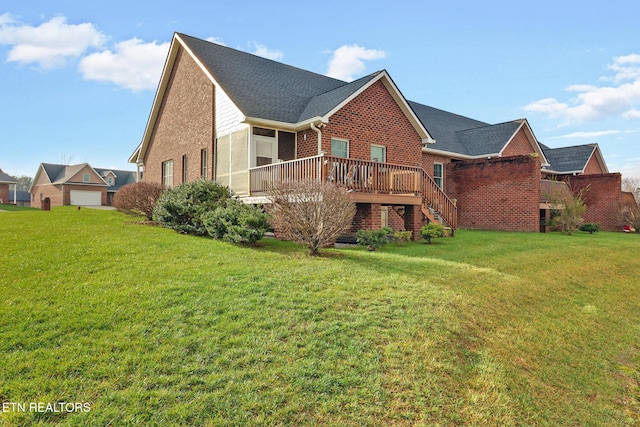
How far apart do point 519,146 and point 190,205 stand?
67.7ft

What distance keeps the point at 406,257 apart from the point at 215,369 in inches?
269

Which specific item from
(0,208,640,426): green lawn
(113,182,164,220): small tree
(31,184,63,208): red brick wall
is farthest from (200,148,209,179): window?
(31,184,63,208): red brick wall

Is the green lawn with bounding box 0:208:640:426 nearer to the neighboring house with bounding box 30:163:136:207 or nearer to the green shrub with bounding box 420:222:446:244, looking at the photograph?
the green shrub with bounding box 420:222:446:244

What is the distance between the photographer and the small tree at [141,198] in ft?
49.3

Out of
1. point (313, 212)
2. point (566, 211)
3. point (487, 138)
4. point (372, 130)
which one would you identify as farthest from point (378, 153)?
point (487, 138)

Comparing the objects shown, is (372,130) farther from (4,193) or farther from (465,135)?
(4,193)

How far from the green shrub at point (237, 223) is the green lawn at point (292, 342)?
950mm

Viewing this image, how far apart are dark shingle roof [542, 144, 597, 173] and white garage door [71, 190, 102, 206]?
50901 mm

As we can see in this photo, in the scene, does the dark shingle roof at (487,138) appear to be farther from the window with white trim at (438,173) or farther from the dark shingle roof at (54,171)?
the dark shingle roof at (54,171)

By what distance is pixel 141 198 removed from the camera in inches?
597

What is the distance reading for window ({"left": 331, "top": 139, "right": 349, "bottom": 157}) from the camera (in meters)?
14.9

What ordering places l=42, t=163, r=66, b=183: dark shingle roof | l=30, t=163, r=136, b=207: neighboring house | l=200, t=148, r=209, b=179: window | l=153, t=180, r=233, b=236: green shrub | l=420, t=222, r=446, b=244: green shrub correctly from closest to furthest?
1. l=153, t=180, r=233, b=236: green shrub
2. l=420, t=222, r=446, b=244: green shrub
3. l=200, t=148, r=209, b=179: window
4. l=30, t=163, r=136, b=207: neighboring house
5. l=42, t=163, r=66, b=183: dark shingle roof

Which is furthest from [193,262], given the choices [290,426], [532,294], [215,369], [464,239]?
[464,239]

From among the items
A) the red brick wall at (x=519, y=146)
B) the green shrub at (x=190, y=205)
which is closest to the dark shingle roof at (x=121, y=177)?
the green shrub at (x=190, y=205)
